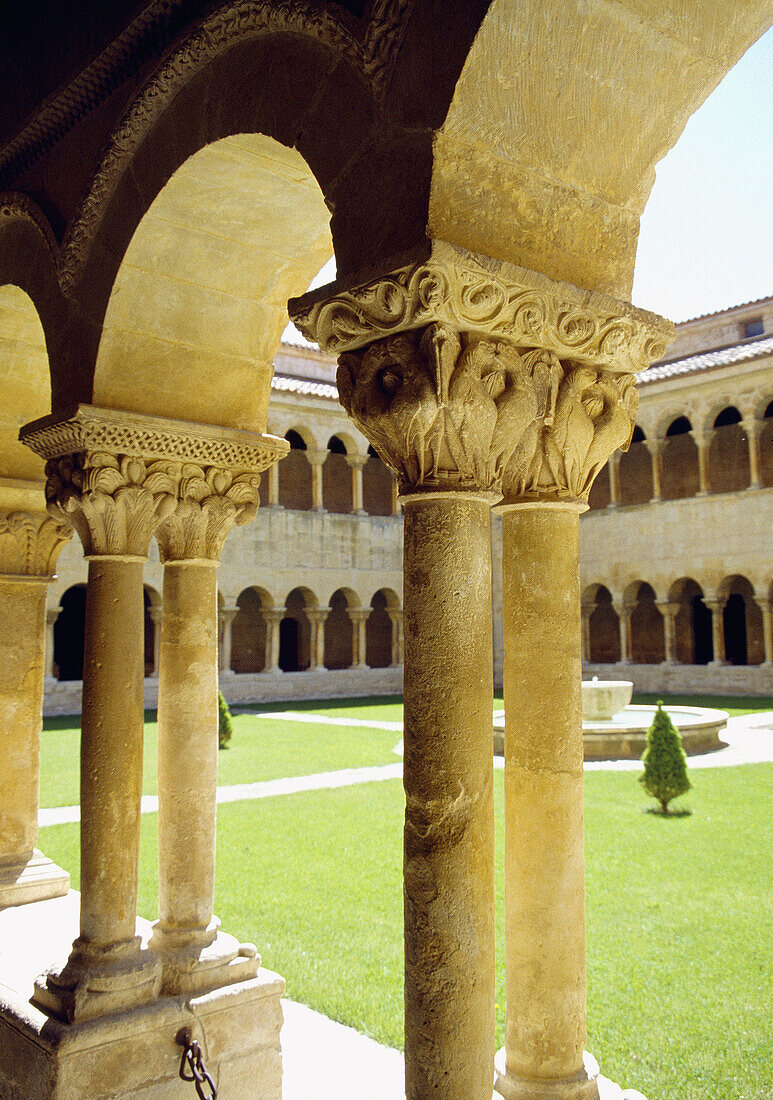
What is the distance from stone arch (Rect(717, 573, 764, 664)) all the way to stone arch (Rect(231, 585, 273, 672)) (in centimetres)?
1283

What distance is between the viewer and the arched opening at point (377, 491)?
2747 cm

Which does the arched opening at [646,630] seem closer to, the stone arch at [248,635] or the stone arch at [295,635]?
the stone arch at [295,635]

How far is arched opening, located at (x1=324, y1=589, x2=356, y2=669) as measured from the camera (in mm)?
27281

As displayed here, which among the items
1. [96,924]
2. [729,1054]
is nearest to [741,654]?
[729,1054]

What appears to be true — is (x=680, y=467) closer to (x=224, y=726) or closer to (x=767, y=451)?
(x=767, y=451)

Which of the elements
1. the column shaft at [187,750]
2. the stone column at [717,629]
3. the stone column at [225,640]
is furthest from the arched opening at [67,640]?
the column shaft at [187,750]

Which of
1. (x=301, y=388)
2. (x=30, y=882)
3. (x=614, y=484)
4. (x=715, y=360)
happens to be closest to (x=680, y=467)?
(x=614, y=484)

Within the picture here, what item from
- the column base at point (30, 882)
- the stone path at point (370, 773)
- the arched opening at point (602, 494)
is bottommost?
the stone path at point (370, 773)

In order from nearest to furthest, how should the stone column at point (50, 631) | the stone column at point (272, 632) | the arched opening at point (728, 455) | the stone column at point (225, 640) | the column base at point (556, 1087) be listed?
1. the column base at point (556, 1087)
2. the stone column at point (50, 631)
3. the stone column at point (225, 640)
4. the stone column at point (272, 632)
5. the arched opening at point (728, 455)

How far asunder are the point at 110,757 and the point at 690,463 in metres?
23.8

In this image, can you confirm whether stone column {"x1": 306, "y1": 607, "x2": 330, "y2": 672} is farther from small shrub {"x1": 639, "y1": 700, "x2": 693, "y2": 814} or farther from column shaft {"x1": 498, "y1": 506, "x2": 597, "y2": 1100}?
column shaft {"x1": 498, "y1": 506, "x2": 597, "y2": 1100}

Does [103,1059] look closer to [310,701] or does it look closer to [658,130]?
[658,130]

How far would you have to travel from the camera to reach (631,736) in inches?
→ 509

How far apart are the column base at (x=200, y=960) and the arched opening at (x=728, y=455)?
22862mm
